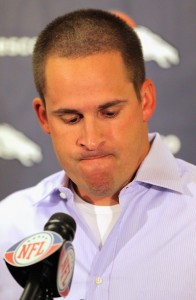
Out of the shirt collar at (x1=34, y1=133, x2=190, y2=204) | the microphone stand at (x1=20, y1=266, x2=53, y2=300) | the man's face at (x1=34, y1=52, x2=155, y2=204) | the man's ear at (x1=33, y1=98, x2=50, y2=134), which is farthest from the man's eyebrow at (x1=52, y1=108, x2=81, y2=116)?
the microphone stand at (x1=20, y1=266, x2=53, y2=300)

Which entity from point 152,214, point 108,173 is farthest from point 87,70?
point 152,214

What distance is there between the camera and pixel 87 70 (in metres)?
1.12

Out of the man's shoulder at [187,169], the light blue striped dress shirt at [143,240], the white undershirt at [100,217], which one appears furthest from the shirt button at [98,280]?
the man's shoulder at [187,169]

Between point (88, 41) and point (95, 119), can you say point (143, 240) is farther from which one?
point (88, 41)

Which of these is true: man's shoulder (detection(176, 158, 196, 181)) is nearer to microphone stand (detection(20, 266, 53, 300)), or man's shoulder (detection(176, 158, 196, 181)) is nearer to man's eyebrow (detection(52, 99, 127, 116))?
man's eyebrow (detection(52, 99, 127, 116))

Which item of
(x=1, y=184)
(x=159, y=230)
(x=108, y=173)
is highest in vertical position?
(x=108, y=173)

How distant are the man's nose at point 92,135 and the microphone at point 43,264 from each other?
1.21ft

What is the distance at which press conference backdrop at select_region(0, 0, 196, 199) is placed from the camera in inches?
66.9

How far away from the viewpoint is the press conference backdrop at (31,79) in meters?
1.70

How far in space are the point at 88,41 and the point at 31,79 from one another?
27.0 inches

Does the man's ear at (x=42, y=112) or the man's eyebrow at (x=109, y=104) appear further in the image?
the man's ear at (x=42, y=112)

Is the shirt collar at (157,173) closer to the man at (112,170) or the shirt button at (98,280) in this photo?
the man at (112,170)

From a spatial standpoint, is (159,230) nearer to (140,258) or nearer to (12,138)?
(140,258)

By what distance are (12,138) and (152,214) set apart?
0.80 m
